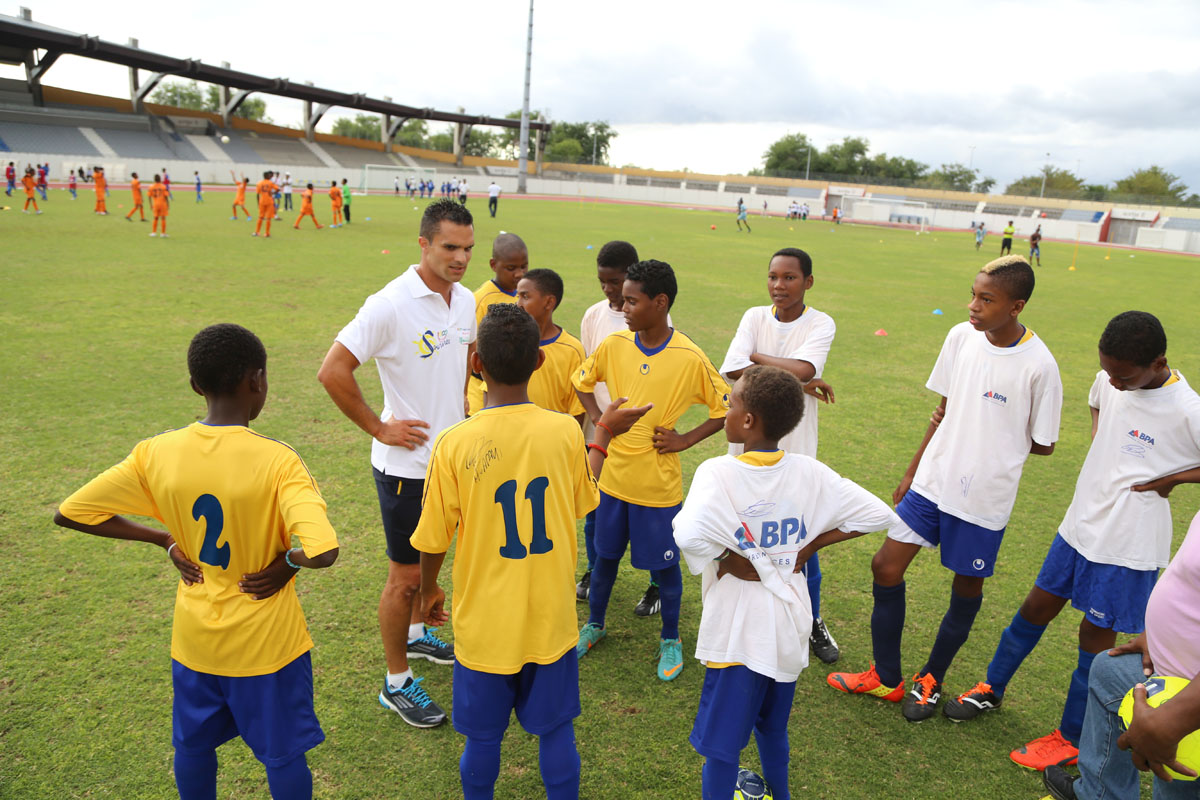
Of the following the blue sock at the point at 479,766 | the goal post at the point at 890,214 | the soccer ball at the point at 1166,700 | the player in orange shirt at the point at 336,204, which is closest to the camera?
the soccer ball at the point at 1166,700

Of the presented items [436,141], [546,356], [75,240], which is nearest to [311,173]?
[75,240]

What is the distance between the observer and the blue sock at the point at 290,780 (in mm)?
2535

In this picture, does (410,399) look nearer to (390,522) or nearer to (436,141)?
(390,522)

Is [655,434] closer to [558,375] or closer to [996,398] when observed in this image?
[558,375]

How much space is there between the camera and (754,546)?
271 cm

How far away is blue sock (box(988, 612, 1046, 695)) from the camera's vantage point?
3670 millimetres

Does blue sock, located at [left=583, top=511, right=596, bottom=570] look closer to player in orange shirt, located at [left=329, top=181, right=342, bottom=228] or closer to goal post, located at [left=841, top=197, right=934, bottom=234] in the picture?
player in orange shirt, located at [left=329, top=181, right=342, bottom=228]

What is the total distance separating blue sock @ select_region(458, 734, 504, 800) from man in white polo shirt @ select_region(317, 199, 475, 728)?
0.94m

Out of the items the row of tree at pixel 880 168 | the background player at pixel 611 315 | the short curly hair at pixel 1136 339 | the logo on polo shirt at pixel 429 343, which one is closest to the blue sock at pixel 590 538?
the background player at pixel 611 315

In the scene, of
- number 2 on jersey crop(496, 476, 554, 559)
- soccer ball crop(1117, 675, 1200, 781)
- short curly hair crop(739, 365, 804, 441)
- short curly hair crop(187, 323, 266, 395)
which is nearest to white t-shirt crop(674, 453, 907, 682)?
short curly hair crop(739, 365, 804, 441)

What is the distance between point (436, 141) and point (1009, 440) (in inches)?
5169

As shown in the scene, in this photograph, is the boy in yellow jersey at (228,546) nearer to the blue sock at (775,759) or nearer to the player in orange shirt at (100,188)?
the blue sock at (775,759)

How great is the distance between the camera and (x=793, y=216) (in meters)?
58.3

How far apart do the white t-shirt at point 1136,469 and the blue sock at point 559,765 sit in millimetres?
2602
